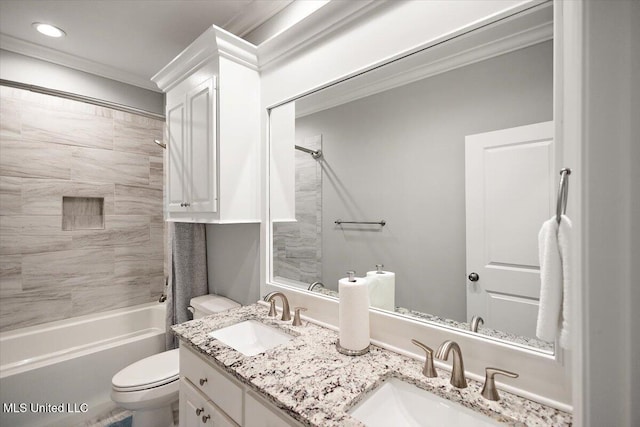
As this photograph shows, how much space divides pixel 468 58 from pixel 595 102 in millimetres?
830

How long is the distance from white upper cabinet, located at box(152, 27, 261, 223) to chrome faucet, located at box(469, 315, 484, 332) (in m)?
1.22

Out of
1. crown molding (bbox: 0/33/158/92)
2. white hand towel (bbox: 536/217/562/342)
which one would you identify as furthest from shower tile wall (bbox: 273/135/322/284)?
crown molding (bbox: 0/33/158/92)

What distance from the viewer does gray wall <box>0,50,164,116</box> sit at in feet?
7.11

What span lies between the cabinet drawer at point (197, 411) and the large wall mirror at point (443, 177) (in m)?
0.66

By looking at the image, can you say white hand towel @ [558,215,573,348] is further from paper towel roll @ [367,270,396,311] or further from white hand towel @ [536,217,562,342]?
paper towel roll @ [367,270,396,311]

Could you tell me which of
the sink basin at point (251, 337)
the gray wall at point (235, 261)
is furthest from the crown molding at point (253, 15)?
the sink basin at point (251, 337)

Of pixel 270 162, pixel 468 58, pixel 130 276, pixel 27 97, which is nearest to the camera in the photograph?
pixel 468 58

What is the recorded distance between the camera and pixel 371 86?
130cm

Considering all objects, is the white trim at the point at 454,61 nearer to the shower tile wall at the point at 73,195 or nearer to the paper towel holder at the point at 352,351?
the paper towel holder at the point at 352,351

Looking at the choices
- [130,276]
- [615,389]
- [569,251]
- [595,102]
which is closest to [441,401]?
[569,251]

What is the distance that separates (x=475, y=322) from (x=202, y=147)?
158 centimetres

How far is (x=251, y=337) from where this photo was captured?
4.84 feet

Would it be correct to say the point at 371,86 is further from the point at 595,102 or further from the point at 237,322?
the point at 237,322

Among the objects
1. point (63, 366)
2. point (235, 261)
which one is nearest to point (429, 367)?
point (235, 261)
